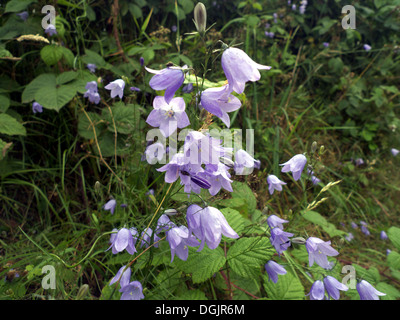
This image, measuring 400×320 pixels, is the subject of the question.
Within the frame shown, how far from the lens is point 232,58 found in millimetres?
846

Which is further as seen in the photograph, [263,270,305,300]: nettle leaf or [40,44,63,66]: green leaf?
[40,44,63,66]: green leaf

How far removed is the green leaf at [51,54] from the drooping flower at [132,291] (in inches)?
66.0

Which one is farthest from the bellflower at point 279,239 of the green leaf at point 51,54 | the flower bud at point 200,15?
the green leaf at point 51,54

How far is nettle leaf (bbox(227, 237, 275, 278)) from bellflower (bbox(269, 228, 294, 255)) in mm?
30

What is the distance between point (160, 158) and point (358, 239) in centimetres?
205

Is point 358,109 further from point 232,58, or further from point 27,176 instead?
point 27,176

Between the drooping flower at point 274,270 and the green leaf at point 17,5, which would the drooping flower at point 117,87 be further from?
the drooping flower at point 274,270

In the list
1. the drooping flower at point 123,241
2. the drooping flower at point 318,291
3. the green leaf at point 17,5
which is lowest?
the drooping flower at point 318,291

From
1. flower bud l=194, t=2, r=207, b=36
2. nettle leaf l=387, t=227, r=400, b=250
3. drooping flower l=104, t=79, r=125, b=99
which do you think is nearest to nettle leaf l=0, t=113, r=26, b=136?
drooping flower l=104, t=79, r=125, b=99

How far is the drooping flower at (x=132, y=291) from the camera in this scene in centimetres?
110

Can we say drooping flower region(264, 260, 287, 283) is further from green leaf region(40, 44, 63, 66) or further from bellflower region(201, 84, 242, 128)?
green leaf region(40, 44, 63, 66)

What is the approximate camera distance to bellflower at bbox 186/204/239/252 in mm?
882
